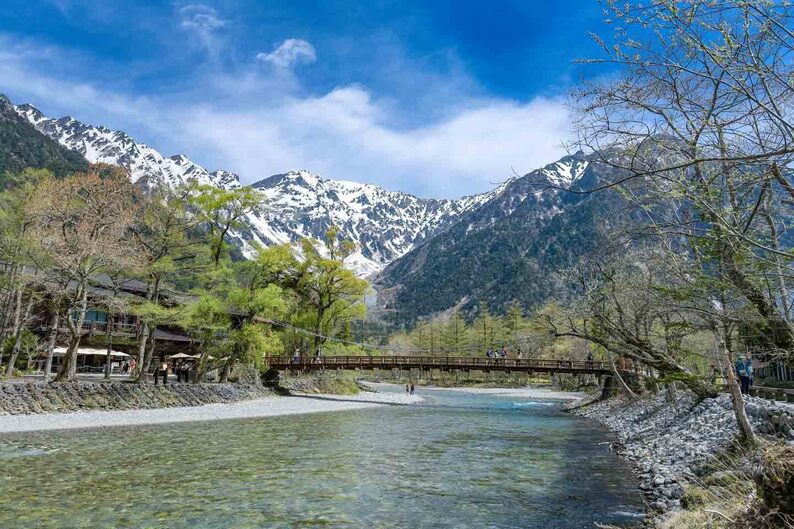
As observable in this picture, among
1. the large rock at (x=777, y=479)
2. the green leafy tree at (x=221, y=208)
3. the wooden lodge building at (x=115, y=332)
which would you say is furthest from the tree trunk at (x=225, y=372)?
the large rock at (x=777, y=479)

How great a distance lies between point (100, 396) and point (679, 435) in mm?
21057

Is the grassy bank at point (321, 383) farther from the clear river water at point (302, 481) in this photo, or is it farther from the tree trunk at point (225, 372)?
the clear river water at point (302, 481)

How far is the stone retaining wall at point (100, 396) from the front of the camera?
59.3ft

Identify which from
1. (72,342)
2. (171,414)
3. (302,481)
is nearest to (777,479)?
(302,481)

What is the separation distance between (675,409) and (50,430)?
2103 centimetres

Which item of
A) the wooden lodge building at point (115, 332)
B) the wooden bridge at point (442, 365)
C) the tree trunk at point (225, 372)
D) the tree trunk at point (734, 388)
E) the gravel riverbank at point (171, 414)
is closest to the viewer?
the tree trunk at point (734, 388)

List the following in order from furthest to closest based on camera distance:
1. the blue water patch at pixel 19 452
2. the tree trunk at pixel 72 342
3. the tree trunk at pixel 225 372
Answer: the tree trunk at pixel 225 372 < the tree trunk at pixel 72 342 < the blue water patch at pixel 19 452

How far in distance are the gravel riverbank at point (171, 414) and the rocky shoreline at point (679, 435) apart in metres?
16.0

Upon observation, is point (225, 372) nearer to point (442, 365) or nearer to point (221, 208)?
point (221, 208)

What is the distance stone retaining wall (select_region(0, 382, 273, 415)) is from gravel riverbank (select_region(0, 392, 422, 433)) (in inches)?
21.9

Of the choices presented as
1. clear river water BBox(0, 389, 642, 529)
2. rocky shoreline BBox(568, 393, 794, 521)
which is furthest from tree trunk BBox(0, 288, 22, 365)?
rocky shoreline BBox(568, 393, 794, 521)

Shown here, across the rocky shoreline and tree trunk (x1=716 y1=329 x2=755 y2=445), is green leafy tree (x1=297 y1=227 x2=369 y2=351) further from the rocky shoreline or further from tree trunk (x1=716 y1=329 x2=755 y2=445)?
tree trunk (x1=716 y1=329 x2=755 y2=445)

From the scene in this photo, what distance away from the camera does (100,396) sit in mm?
21250

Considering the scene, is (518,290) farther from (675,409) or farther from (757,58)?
(757,58)
